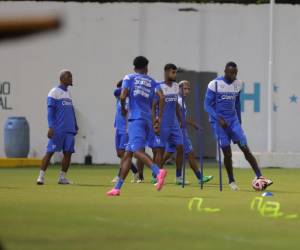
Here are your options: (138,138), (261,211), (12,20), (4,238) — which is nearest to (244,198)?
(138,138)

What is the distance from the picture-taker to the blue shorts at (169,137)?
16672 mm

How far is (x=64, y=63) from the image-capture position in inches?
1032

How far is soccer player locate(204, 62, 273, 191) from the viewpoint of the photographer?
14.9 metres

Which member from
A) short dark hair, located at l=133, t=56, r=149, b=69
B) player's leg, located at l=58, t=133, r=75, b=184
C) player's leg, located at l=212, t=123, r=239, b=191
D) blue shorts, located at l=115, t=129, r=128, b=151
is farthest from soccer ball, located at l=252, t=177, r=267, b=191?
blue shorts, located at l=115, t=129, r=128, b=151

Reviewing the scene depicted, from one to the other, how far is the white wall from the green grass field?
993 centimetres

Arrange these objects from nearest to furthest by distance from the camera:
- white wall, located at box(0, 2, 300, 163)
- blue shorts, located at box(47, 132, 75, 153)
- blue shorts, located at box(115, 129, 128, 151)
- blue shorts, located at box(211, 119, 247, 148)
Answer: blue shorts, located at box(211, 119, 247, 148), blue shorts, located at box(47, 132, 75, 153), blue shorts, located at box(115, 129, 128, 151), white wall, located at box(0, 2, 300, 163)

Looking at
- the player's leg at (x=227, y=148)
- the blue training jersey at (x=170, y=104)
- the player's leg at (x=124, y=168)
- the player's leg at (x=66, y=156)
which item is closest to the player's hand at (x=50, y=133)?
the player's leg at (x=66, y=156)

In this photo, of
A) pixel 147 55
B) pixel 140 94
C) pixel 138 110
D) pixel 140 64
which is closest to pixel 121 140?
pixel 138 110

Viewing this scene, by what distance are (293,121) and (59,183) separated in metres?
11.7

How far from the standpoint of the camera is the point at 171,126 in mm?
16719

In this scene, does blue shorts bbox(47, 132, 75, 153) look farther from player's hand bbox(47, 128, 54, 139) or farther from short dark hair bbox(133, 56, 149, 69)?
short dark hair bbox(133, 56, 149, 69)

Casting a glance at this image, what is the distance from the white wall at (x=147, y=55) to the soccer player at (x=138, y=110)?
1310 cm

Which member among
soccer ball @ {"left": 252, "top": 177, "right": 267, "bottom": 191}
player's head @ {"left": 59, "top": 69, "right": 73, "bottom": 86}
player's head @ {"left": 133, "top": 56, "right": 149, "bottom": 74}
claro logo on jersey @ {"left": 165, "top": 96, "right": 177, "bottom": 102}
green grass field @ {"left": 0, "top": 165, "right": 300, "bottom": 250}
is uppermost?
player's head @ {"left": 133, "top": 56, "right": 149, "bottom": 74}

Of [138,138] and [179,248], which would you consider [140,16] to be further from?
[179,248]
